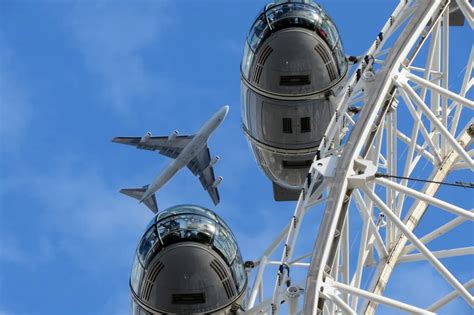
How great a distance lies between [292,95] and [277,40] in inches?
45.0

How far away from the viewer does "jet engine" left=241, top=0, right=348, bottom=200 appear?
61.7 feet

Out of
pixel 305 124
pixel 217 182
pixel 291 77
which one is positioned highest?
pixel 217 182

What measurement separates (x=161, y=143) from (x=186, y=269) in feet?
150

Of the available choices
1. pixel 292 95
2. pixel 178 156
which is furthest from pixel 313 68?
pixel 178 156

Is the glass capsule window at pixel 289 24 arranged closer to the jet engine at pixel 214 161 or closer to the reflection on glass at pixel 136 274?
the reflection on glass at pixel 136 274

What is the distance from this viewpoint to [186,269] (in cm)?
1570

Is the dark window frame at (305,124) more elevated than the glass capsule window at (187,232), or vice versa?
the dark window frame at (305,124)

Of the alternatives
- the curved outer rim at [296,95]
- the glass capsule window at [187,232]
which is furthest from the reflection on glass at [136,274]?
the curved outer rim at [296,95]

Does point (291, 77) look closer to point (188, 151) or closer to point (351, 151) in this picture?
point (351, 151)

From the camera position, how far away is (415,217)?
17.4 m

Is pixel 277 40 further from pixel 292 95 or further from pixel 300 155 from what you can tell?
pixel 300 155

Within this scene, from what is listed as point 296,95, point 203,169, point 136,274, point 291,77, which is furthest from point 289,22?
point 203,169

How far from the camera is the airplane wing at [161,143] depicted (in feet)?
199

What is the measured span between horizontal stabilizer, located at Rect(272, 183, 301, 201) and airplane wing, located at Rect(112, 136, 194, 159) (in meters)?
38.6
